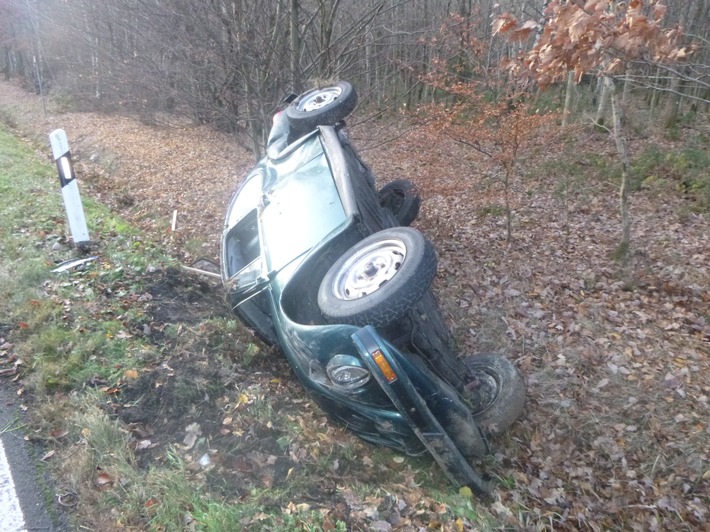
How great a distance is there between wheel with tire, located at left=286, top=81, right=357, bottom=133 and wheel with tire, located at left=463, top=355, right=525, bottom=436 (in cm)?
320

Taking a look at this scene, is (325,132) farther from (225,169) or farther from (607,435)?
(225,169)

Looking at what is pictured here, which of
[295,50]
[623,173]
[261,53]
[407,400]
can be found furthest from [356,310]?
[295,50]

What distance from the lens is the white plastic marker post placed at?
19.2ft

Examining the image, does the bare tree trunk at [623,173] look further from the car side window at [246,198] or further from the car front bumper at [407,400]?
the car front bumper at [407,400]

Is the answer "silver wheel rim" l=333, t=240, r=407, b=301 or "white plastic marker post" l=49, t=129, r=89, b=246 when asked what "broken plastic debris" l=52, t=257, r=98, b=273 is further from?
"silver wheel rim" l=333, t=240, r=407, b=301

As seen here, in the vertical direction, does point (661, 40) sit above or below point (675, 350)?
above

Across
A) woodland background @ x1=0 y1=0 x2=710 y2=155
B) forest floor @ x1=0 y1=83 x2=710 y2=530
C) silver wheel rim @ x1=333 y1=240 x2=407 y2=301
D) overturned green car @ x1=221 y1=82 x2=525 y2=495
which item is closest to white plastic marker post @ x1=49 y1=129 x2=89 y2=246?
forest floor @ x1=0 y1=83 x2=710 y2=530

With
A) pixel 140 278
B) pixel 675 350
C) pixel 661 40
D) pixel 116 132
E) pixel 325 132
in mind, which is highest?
pixel 661 40

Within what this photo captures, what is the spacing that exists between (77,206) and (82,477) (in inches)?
148

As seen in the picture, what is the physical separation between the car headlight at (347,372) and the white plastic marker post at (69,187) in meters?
4.07

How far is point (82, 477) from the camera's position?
3.12 m

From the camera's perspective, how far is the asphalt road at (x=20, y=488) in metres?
2.86

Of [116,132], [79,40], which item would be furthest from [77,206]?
[79,40]

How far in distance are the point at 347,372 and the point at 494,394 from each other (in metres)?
1.52
